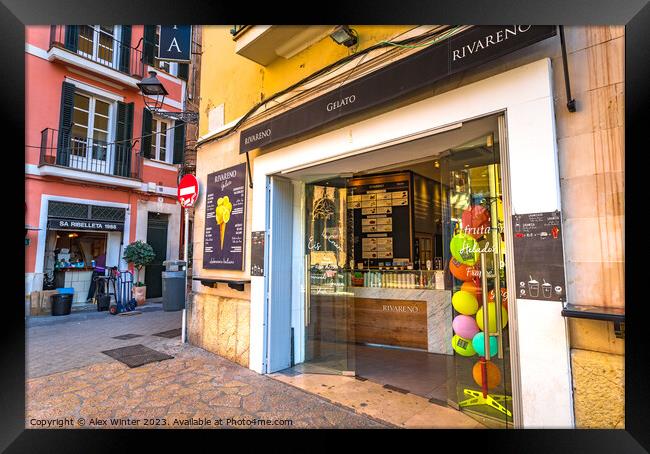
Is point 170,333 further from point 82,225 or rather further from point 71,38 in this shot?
point 71,38

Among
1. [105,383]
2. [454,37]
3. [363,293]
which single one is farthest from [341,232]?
[105,383]

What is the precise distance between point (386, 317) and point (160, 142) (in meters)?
11.6

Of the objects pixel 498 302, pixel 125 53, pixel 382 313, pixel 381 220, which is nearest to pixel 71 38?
pixel 125 53

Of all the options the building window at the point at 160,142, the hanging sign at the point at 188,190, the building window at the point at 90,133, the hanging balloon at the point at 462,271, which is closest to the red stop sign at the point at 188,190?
the hanging sign at the point at 188,190

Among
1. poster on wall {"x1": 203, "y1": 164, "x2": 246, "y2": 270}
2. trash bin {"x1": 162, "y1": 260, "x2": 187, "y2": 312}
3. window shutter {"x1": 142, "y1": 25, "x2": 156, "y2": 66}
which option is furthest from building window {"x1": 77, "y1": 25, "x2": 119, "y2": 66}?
trash bin {"x1": 162, "y1": 260, "x2": 187, "y2": 312}

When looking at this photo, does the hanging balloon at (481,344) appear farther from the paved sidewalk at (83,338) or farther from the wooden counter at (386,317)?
the paved sidewalk at (83,338)

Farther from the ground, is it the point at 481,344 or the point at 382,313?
the point at 481,344

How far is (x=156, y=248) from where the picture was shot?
42.3ft

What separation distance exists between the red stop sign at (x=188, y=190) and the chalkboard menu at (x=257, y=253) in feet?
6.59

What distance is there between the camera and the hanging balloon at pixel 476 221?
10.8ft

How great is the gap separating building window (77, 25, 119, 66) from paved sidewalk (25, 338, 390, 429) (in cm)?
1084

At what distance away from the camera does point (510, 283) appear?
2611 millimetres

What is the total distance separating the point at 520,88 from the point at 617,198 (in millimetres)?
1046
